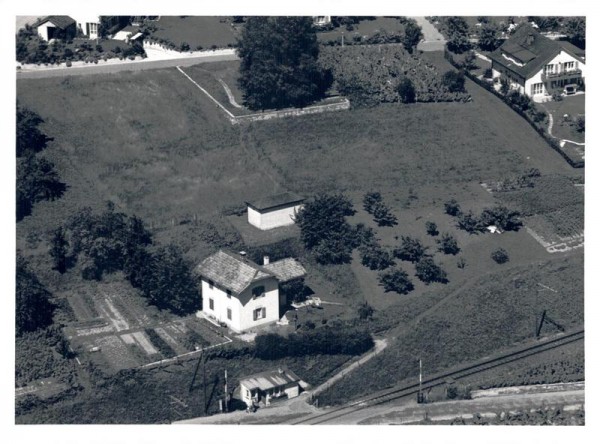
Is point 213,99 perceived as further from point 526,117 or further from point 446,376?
point 446,376

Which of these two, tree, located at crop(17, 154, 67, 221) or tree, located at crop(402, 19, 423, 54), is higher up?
tree, located at crop(402, 19, 423, 54)

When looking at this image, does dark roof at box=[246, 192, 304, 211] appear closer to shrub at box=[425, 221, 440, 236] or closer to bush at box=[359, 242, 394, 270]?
bush at box=[359, 242, 394, 270]

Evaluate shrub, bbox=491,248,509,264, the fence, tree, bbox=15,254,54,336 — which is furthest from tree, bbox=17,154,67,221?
the fence

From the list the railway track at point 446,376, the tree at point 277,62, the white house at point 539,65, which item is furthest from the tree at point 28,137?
the white house at point 539,65

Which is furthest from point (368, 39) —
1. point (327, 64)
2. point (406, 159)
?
point (406, 159)

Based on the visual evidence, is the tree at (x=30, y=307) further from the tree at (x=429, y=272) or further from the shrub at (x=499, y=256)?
the shrub at (x=499, y=256)

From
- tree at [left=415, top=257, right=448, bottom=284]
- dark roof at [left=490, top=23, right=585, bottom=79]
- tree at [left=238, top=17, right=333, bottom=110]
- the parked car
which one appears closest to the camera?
tree at [left=415, top=257, right=448, bottom=284]
